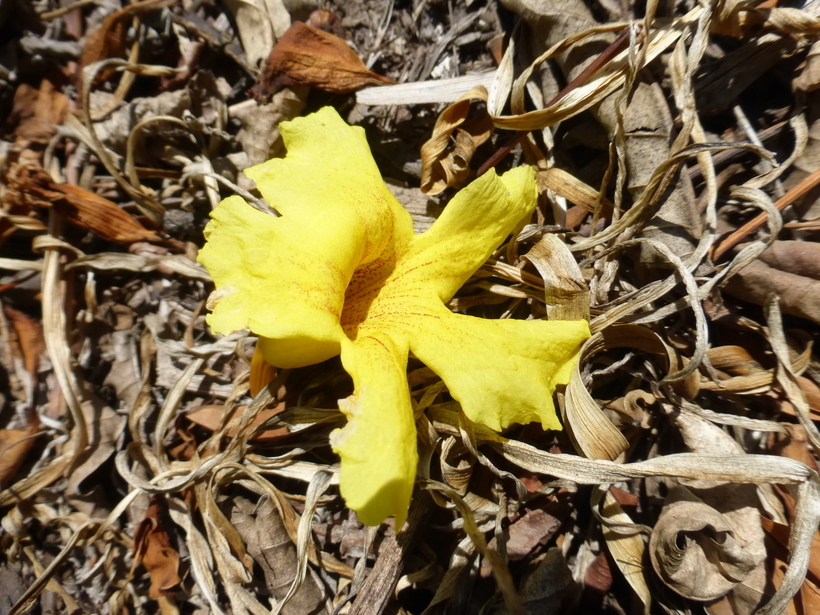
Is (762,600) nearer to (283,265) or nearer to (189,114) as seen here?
(283,265)

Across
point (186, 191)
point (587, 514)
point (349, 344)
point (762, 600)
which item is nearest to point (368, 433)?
point (349, 344)

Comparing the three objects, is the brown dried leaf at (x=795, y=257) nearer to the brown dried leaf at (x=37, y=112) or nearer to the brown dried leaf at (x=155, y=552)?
the brown dried leaf at (x=155, y=552)

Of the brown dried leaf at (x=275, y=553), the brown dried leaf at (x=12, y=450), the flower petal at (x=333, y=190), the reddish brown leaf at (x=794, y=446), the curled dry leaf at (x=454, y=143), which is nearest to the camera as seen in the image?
the flower petal at (x=333, y=190)

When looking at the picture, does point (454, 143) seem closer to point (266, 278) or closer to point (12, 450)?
point (266, 278)

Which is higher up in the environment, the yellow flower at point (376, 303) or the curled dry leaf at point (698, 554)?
the yellow flower at point (376, 303)

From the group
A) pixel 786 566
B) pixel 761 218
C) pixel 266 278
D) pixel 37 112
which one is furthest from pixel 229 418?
pixel 761 218

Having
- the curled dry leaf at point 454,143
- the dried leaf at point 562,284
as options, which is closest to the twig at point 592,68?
the curled dry leaf at point 454,143

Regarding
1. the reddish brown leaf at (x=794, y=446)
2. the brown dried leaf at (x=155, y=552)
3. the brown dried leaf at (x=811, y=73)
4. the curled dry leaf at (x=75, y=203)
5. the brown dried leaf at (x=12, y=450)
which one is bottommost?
the brown dried leaf at (x=155, y=552)

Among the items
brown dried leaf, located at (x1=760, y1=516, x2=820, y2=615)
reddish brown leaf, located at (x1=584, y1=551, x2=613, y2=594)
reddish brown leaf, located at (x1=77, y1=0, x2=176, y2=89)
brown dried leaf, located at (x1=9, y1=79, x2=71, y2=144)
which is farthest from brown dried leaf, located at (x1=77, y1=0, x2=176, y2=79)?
brown dried leaf, located at (x1=760, y1=516, x2=820, y2=615)
